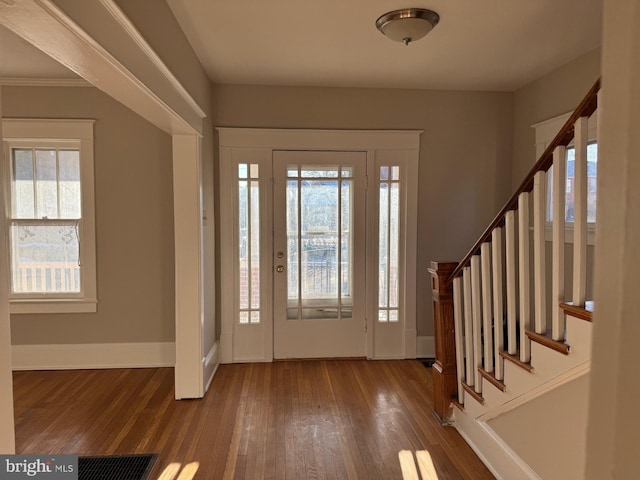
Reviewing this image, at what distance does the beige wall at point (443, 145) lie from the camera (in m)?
3.47

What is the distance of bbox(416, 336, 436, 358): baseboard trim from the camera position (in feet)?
12.0

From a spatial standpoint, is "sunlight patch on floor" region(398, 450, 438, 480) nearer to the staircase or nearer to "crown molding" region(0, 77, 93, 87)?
the staircase

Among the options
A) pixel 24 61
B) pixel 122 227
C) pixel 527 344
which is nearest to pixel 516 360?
pixel 527 344

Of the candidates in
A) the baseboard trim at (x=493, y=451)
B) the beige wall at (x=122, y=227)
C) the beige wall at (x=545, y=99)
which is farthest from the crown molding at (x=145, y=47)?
the beige wall at (x=545, y=99)

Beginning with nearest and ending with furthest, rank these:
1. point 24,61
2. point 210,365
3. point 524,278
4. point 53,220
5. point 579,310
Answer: point 579,310 → point 524,278 → point 24,61 → point 210,365 → point 53,220

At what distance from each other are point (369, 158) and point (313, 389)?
208cm

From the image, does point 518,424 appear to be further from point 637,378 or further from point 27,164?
point 27,164

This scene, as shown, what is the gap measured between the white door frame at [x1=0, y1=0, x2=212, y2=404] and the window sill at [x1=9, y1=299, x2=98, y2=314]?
1134 mm

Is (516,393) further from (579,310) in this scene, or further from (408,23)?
(408,23)

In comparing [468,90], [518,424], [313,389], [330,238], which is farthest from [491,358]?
[468,90]

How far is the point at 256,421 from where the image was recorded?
99.8 inches

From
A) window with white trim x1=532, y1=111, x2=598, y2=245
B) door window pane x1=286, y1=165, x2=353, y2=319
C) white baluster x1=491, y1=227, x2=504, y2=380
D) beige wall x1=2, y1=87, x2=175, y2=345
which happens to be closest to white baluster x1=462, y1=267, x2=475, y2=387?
white baluster x1=491, y1=227, x2=504, y2=380

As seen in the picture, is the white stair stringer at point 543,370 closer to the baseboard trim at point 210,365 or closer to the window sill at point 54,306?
the baseboard trim at point 210,365

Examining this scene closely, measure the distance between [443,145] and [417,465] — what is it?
2.69m
